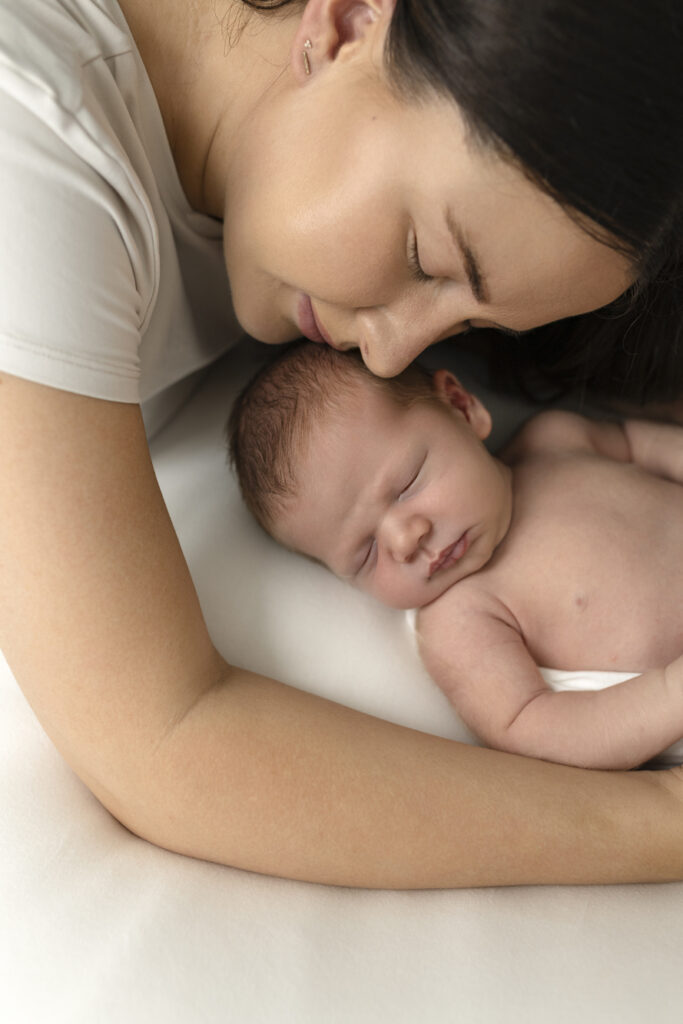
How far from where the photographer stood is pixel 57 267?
2.71 ft

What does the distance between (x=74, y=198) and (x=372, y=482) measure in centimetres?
55

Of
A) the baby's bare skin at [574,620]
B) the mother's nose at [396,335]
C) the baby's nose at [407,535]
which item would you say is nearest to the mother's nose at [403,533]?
the baby's nose at [407,535]

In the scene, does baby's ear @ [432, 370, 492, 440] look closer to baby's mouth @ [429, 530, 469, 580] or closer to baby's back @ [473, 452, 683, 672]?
baby's back @ [473, 452, 683, 672]

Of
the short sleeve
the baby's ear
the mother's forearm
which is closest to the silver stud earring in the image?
the short sleeve

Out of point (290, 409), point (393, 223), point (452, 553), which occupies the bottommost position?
point (452, 553)

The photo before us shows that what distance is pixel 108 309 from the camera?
89cm

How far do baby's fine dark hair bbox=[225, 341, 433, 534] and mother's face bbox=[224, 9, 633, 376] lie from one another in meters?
0.20

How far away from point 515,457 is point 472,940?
825mm

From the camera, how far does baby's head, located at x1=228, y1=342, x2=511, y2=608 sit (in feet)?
4.00

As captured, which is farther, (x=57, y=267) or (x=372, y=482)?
(x=372, y=482)

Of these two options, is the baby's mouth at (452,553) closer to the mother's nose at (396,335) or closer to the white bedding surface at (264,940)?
the mother's nose at (396,335)

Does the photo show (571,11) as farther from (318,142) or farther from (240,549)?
(240,549)

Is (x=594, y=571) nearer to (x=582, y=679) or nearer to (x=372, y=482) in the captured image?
(x=582, y=679)

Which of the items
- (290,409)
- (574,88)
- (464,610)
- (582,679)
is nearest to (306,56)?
(574,88)
